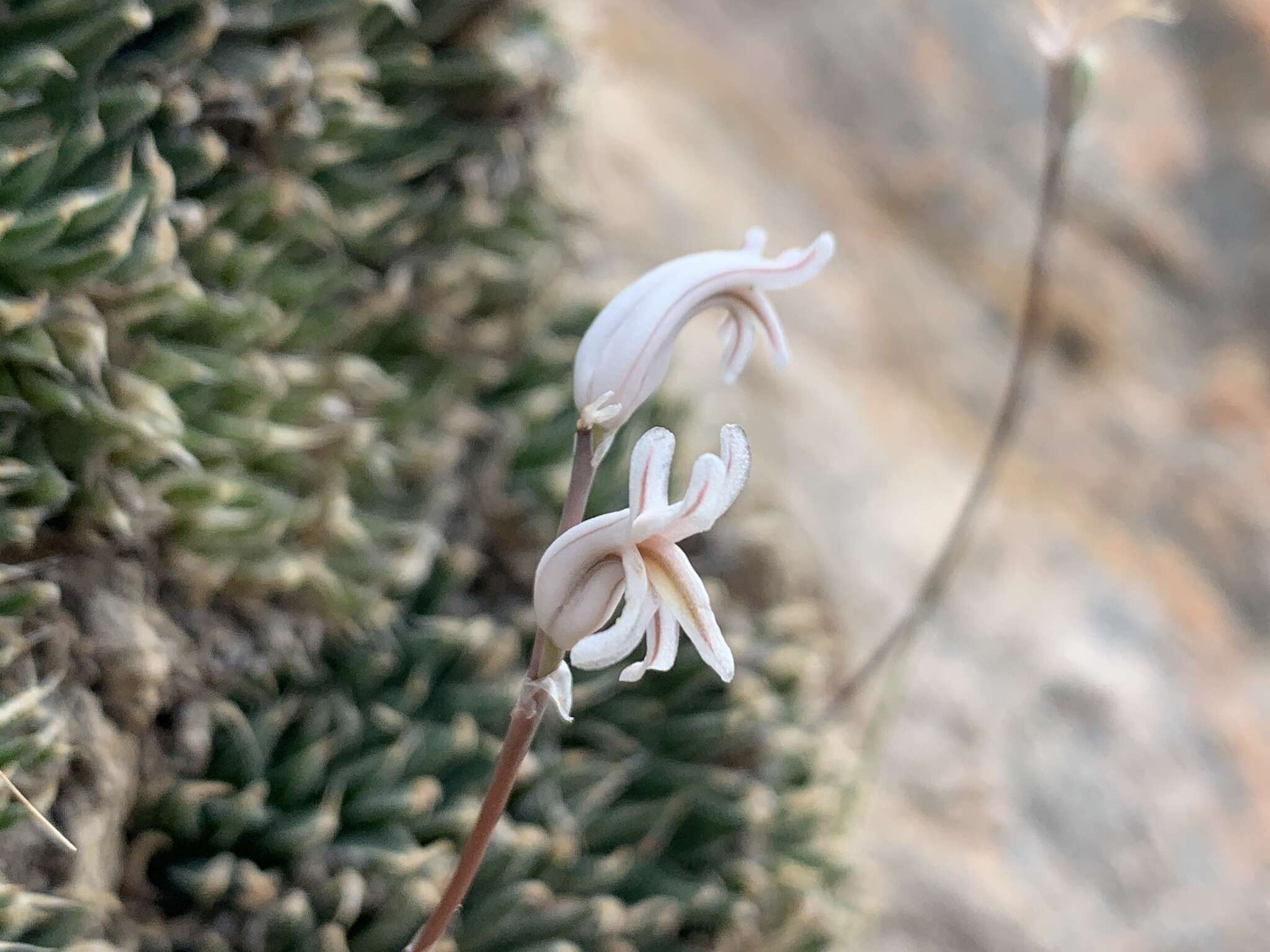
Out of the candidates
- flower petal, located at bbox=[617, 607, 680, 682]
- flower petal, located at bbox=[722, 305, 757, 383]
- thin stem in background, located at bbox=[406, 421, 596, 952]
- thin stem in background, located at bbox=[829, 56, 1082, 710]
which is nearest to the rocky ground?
thin stem in background, located at bbox=[829, 56, 1082, 710]

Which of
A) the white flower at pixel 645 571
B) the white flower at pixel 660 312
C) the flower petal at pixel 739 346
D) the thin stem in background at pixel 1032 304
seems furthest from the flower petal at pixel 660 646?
the thin stem in background at pixel 1032 304

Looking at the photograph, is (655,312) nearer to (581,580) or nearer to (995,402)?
(581,580)

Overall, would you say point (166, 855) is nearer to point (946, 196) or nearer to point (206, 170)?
point (206, 170)

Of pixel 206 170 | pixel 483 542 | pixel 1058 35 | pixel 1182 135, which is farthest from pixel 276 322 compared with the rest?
pixel 1182 135

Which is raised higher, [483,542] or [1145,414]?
[1145,414]

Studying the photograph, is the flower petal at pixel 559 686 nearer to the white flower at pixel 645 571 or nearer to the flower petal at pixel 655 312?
the white flower at pixel 645 571

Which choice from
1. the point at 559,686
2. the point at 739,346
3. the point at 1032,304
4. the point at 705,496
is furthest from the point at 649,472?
the point at 1032,304

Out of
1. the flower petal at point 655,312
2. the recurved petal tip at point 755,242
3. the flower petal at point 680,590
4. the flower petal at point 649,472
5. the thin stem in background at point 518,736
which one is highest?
the recurved petal tip at point 755,242
